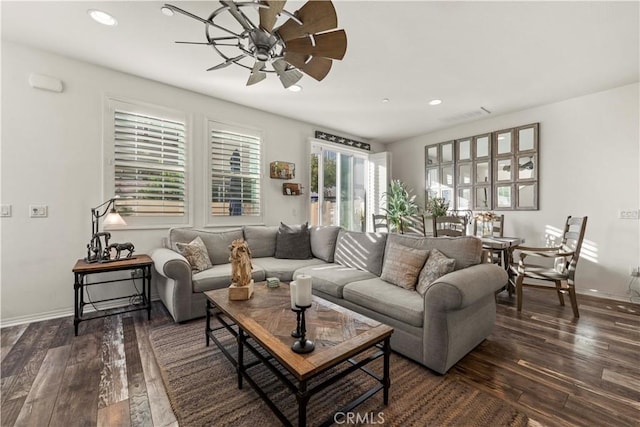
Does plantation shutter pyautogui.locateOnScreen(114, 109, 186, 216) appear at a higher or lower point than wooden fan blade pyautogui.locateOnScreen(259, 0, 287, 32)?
lower

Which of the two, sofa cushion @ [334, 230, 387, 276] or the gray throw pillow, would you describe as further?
the gray throw pillow

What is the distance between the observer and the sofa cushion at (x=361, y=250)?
2.96 meters

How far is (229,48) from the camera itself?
2621 mm

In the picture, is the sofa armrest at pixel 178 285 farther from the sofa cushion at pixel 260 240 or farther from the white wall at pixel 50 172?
the sofa cushion at pixel 260 240

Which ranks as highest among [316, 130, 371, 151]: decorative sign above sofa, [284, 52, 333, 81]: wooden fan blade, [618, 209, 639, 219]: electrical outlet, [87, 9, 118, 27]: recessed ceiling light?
[87, 9, 118, 27]: recessed ceiling light

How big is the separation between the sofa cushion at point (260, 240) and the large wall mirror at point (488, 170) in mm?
3386

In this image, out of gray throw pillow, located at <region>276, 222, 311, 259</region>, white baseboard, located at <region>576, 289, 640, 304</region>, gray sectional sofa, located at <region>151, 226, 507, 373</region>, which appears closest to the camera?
gray sectional sofa, located at <region>151, 226, 507, 373</region>

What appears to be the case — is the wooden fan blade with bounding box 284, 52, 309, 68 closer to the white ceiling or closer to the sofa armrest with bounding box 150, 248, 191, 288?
the white ceiling

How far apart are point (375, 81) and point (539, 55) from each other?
64.9 inches

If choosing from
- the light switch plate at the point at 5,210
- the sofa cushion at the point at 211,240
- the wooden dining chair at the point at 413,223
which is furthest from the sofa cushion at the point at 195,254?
the wooden dining chair at the point at 413,223

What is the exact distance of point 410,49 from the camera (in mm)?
2643

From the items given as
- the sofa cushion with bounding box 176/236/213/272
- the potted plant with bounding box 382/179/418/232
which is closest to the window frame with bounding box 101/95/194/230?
the sofa cushion with bounding box 176/236/213/272

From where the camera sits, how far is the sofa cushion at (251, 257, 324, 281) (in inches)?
124

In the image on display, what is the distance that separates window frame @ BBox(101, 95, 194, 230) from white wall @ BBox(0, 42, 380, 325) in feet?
0.18
